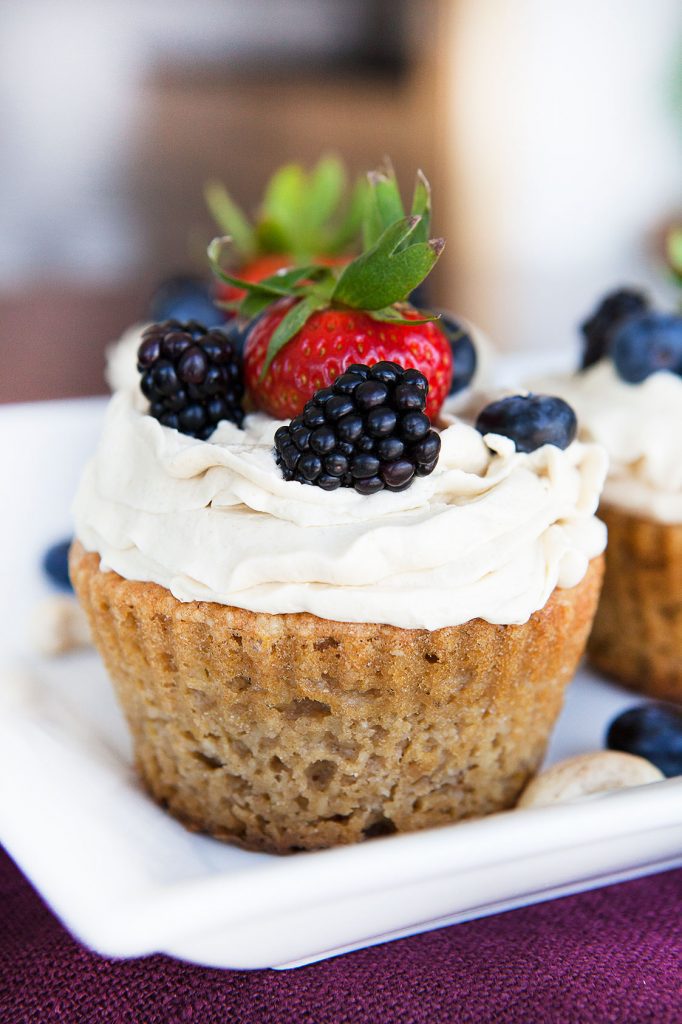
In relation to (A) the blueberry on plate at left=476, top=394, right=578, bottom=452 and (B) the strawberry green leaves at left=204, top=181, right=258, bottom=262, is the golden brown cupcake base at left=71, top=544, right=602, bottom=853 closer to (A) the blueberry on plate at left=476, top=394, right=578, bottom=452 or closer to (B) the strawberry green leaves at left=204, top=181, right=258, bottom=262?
(A) the blueberry on plate at left=476, top=394, right=578, bottom=452

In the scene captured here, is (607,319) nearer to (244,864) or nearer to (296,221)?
(296,221)

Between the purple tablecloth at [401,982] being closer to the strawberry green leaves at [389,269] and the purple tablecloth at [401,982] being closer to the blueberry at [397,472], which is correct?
the blueberry at [397,472]

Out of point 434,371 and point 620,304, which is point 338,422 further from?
point 620,304

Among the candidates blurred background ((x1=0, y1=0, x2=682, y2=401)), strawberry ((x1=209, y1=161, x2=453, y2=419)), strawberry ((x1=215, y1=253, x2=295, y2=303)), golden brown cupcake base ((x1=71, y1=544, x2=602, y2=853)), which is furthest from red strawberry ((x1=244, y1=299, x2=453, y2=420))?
blurred background ((x1=0, y1=0, x2=682, y2=401))

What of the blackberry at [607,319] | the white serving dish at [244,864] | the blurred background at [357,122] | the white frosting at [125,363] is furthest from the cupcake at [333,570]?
the blurred background at [357,122]

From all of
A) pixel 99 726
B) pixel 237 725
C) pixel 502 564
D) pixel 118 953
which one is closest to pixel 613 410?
pixel 502 564
